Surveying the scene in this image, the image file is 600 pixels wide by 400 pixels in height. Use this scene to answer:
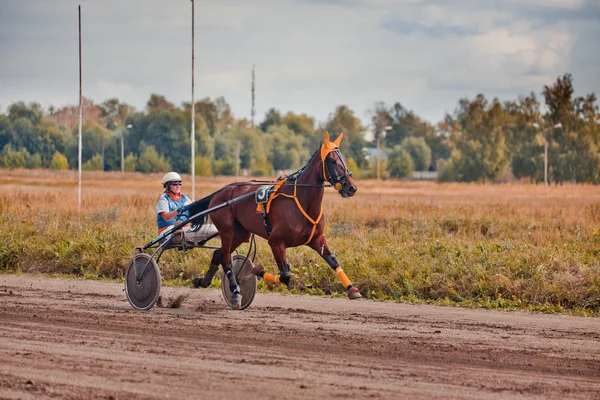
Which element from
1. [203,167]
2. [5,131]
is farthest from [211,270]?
[203,167]

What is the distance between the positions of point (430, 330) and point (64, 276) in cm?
759

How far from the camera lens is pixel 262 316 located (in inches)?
418

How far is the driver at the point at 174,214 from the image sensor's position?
11.6 meters

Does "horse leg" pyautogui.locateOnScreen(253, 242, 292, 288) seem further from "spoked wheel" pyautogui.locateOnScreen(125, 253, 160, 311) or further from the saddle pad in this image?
"spoked wheel" pyautogui.locateOnScreen(125, 253, 160, 311)

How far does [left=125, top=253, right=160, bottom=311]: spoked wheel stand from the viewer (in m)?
11.3

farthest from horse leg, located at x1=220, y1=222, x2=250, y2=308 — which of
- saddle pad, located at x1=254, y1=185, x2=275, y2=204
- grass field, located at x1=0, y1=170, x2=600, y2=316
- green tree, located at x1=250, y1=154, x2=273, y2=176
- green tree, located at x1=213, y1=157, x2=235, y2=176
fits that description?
green tree, located at x1=250, y1=154, x2=273, y2=176

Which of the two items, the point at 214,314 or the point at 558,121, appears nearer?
the point at 214,314

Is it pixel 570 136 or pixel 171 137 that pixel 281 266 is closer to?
pixel 570 136

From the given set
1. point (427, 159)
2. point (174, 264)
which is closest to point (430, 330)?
point (174, 264)

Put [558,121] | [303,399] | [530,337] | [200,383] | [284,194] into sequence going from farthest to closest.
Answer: [558,121] < [284,194] < [530,337] < [200,383] < [303,399]

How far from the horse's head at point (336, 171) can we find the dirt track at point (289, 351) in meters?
1.41

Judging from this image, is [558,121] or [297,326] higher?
[558,121]

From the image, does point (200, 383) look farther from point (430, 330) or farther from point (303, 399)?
point (430, 330)

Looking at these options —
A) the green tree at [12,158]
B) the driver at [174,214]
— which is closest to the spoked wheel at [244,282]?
the driver at [174,214]
